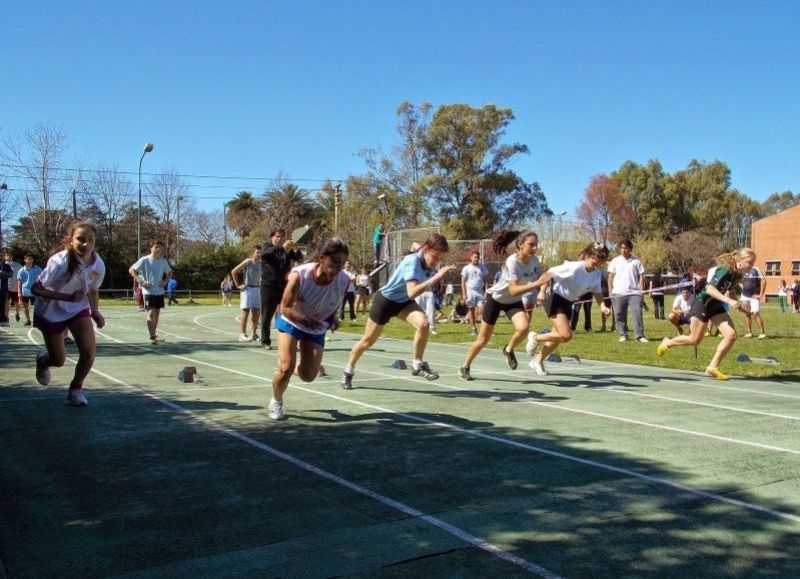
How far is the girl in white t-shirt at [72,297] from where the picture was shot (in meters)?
7.06

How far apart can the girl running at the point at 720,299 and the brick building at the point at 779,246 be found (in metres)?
53.7

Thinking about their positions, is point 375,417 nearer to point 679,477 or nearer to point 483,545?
point 679,477

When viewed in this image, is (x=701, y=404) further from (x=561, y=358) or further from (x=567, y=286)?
(x=561, y=358)

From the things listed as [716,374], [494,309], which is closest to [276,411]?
[494,309]

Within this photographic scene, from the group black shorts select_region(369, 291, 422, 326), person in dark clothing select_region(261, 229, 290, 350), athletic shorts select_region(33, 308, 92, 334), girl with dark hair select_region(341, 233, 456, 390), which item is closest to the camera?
athletic shorts select_region(33, 308, 92, 334)

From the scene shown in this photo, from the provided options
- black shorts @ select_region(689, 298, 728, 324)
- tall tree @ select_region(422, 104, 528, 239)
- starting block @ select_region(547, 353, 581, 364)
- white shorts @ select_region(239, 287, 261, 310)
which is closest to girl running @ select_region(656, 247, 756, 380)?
black shorts @ select_region(689, 298, 728, 324)

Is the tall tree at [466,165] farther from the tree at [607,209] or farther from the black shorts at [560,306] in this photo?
the black shorts at [560,306]

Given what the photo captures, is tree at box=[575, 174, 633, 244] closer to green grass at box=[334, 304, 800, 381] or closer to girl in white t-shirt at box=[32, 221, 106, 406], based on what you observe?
green grass at box=[334, 304, 800, 381]

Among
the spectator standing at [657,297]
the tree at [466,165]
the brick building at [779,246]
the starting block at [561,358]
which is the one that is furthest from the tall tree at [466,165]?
the starting block at [561,358]

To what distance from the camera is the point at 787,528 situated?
4.14 metres

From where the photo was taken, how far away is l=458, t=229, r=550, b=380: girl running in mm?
9484

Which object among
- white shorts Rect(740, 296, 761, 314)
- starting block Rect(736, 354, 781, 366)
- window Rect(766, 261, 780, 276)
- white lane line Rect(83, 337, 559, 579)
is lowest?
white lane line Rect(83, 337, 559, 579)

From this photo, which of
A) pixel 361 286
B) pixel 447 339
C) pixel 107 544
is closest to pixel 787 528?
pixel 107 544

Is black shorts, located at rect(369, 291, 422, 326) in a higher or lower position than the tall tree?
lower
